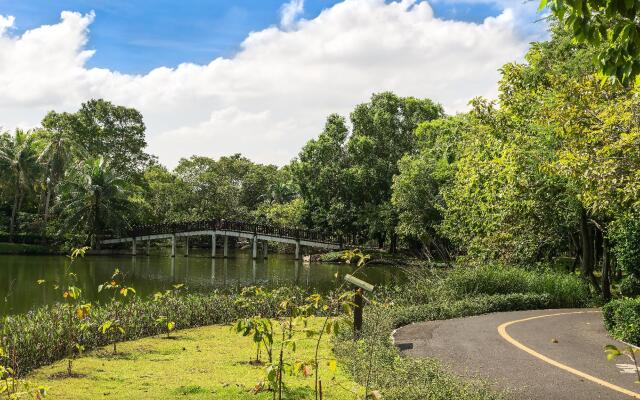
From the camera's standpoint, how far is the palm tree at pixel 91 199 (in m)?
42.3

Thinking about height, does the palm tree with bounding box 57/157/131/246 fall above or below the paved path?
above

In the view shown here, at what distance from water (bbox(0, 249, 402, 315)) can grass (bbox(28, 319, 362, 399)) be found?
7798mm

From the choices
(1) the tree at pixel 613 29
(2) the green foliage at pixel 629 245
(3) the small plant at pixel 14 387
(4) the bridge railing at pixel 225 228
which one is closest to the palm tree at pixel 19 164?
(4) the bridge railing at pixel 225 228

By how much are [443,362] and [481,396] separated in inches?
104

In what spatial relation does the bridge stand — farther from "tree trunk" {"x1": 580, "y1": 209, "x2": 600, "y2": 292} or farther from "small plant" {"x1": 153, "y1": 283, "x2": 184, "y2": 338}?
"small plant" {"x1": 153, "y1": 283, "x2": 184, "y2": 338}

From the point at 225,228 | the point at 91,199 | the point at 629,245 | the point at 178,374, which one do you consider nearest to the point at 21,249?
the point at 91,199

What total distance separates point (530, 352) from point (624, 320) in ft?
9.14

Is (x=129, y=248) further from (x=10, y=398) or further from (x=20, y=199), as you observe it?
(x=10, y=398)

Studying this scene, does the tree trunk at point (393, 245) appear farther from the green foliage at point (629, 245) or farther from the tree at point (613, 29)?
the tree at point (613, 29)

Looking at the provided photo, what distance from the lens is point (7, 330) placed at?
9984 millimetres

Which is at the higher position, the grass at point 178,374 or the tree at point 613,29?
the tree at point 613,29

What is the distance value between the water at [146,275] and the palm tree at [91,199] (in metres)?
2.80

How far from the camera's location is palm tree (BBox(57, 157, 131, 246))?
1667 inches

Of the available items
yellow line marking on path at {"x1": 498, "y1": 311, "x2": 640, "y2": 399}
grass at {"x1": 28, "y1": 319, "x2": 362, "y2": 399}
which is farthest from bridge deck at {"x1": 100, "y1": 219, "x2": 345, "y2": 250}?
grass at {"x1": 28, "y1": 319, "x2": 362, "y2": 399}
